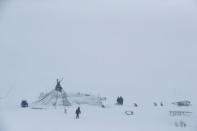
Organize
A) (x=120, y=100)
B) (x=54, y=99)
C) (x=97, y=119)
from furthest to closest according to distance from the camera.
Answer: (x=54, y=99) < (x=120, y=100) < (x=97, y=119)

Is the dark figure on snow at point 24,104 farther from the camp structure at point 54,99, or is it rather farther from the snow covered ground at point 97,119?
the snow covered ground at point 97,119

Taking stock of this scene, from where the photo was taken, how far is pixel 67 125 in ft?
35.9

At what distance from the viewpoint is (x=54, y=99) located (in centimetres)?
1330

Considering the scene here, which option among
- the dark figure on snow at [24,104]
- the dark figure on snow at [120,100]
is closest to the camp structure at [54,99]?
the dark figure on snow at [24,104]

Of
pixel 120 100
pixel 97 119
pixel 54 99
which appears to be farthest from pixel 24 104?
pixel 120 100

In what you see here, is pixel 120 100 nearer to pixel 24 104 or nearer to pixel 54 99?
pixel 54 99

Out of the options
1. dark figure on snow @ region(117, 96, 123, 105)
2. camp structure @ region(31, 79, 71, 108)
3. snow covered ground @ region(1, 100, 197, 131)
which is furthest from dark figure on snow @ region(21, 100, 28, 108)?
dark figure on snow @ region(117, 96, 123, 105)

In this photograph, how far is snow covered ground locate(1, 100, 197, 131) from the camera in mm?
10773

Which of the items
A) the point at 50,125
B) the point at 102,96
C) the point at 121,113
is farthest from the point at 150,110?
the point at 50,125

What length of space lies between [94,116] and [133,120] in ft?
4.38

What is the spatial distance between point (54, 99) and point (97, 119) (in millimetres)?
2477

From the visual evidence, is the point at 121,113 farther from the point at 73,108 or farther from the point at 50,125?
the point at 50,125

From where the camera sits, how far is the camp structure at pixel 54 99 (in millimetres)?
12844

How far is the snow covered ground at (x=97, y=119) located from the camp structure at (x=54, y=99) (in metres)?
0.40
